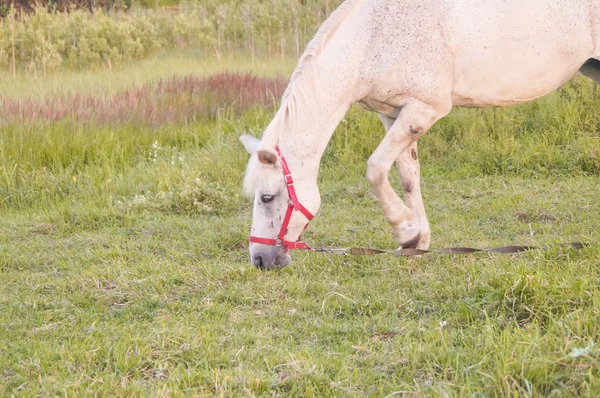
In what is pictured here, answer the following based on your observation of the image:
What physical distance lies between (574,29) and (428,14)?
3.67 feet

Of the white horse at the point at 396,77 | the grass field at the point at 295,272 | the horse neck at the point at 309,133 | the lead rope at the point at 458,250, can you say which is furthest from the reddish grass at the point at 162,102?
the lead rope at the point at 458,250

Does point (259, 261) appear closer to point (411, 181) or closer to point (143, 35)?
point (411, 181)

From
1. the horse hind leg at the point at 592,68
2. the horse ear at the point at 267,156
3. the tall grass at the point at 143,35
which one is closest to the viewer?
the horse ear at the point at 267,156

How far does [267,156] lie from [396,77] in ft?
3.25

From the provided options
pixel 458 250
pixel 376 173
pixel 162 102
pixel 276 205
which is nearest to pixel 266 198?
pixel 276 205

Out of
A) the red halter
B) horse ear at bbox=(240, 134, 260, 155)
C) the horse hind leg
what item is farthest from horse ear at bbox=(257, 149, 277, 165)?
the horse hind leg

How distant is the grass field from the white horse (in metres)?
0.44

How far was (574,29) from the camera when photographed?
477 centimetres

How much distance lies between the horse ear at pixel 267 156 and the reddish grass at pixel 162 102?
4992 mm

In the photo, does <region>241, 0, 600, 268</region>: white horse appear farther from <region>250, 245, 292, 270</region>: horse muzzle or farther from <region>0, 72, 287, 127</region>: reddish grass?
<region>0, 72, 287, 127</region>: reddish grass

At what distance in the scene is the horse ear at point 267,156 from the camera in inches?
158

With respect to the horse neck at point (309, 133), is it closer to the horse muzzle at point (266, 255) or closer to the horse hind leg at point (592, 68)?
the horse muzzle at point (266, 255)

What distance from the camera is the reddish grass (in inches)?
335

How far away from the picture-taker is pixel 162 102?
9.49m
